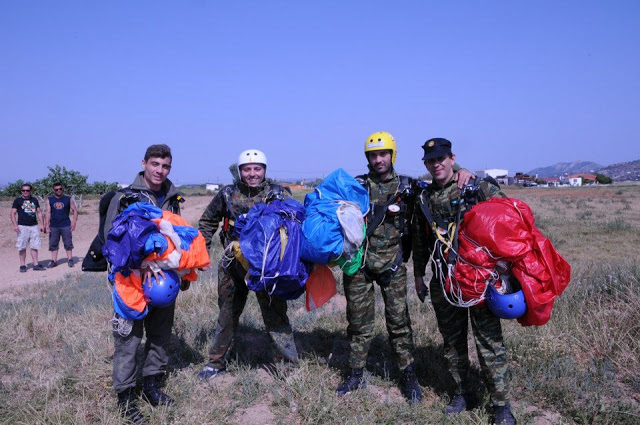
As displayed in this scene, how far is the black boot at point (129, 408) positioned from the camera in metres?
3.66

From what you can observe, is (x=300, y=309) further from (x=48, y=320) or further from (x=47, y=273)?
(x=47, y=273)

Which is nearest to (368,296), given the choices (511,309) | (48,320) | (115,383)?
(511,309)

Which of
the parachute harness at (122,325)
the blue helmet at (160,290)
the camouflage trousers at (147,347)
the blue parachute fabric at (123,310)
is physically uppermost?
the blue helmet at (160,290)

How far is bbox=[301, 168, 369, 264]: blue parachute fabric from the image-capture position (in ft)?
12.5

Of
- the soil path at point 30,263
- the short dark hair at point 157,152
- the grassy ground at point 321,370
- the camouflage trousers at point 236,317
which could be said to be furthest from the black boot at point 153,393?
the soil path at point 30,263

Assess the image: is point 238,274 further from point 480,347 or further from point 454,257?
point 480,347

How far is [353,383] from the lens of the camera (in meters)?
4.27

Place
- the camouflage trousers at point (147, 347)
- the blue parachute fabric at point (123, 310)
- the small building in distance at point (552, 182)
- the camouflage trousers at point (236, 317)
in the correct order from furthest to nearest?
the small building in distance at point (552, 182) < the camouflage trousers at point (236, 317) < the camouflage trousers at point (147, 347) < the blue parachute fabric at point (123, 310)

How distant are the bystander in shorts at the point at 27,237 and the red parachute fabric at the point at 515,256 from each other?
37.5 feet

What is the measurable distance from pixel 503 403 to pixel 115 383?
3.12 meters

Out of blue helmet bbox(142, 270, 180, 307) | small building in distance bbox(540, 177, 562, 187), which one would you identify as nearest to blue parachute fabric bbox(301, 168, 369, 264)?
blue helmet bbox(142, 270, 180, 307)

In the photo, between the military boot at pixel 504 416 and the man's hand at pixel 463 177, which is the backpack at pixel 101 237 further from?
the military boot at pixel 504 416

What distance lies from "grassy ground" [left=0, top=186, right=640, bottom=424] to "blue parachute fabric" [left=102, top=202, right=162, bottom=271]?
51.1 inches

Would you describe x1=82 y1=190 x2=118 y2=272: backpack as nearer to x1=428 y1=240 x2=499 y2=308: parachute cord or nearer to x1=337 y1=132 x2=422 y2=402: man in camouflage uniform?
x1=337 y1=132 x2=422 y2=402: man in camouflage uniform
